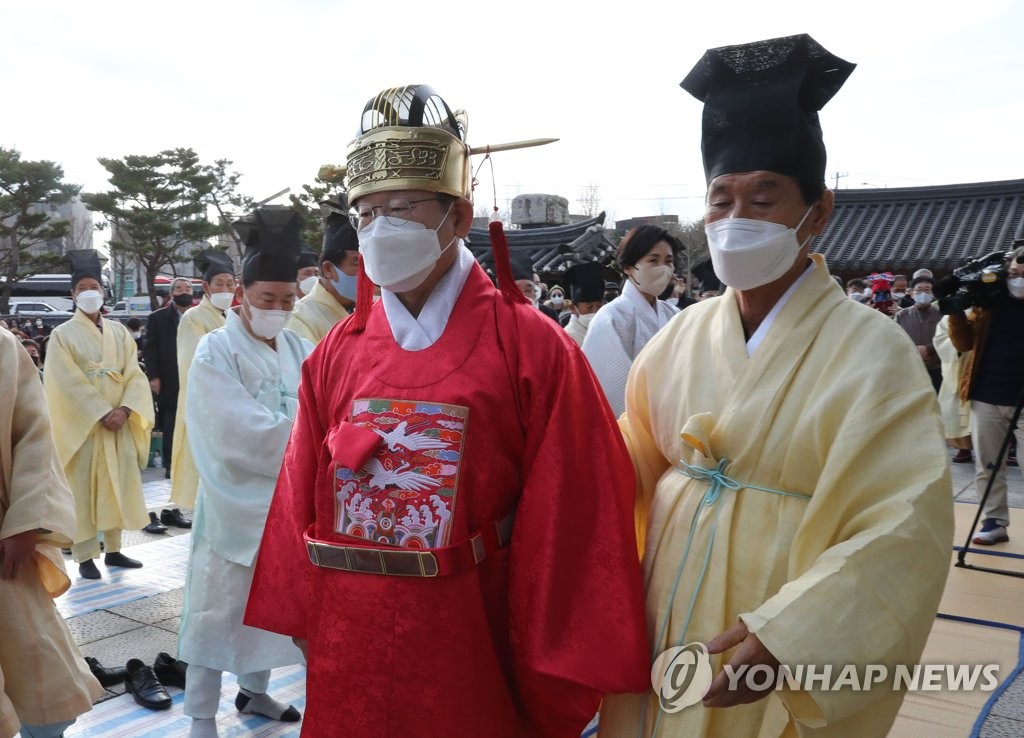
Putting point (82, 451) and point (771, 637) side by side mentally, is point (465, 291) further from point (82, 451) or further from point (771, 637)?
point (82, 451)

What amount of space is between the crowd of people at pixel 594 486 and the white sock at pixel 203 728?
2.65ft

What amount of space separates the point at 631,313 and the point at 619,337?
20 centimetres

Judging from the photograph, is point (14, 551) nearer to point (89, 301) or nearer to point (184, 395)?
point (184, 395)

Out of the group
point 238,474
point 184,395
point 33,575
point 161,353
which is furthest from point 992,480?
point 161,353

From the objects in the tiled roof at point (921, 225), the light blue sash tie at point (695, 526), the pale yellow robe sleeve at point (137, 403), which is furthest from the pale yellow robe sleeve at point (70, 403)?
the tiled roof at point (921, 225)

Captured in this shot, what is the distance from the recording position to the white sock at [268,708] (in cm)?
386

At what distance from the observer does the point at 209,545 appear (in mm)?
3631

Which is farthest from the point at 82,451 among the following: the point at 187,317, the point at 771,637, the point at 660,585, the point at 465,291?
the point at 771,637

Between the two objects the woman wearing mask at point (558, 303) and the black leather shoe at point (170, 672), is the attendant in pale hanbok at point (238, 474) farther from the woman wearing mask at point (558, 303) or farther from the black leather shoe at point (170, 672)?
the woman wearing mask at point (558, 303)

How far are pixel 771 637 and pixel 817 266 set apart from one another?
0.94m

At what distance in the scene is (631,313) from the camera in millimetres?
5059

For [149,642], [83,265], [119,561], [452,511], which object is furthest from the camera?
[83,265]

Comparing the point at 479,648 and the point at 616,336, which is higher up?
the point at 616,336

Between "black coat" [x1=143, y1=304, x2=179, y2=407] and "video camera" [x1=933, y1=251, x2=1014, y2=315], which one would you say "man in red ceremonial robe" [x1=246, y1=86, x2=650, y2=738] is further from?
"black coat" [x1=143, y1=304, x2=179, y2=407]
